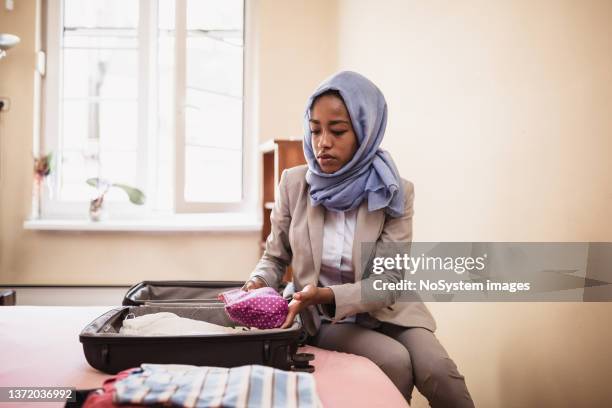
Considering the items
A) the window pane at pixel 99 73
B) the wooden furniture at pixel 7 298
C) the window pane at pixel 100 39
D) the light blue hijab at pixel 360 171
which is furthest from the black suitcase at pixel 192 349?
the window pane at pixel 100 39

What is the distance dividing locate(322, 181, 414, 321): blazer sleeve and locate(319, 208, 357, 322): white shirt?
0.05 m

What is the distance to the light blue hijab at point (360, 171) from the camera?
56.6 inches

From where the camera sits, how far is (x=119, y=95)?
145 inches

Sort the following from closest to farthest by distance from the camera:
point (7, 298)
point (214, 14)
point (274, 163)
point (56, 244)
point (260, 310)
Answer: point (260, 310)
point (7, 298)
point (274, 163)
point (56, 244)
point (214, 14)

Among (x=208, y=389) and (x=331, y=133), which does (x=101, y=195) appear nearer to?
(x=331, y=133)

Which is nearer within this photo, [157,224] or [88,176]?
[157,224]

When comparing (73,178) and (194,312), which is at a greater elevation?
(73,178)

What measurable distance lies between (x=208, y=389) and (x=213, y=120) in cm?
291

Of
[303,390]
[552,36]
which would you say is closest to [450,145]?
[552,36]

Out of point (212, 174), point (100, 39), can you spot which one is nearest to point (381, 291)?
point (212, 174)

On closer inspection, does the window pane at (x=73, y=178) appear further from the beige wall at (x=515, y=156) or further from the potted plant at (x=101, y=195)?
the beige wall at (x=515, y=156)

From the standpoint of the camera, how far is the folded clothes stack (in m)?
0.78

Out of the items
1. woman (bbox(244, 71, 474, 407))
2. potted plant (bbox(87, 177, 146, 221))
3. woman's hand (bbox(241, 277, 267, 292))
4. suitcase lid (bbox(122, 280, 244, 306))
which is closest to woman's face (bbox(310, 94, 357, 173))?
woman (bbox(244, 71, 474, 407))

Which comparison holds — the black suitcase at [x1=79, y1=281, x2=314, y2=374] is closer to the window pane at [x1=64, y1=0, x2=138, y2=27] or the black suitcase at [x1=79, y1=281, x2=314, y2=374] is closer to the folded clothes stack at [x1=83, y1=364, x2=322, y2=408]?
the folded clothes stack at [x1=83, y1=364, x2=322, y2=408]
